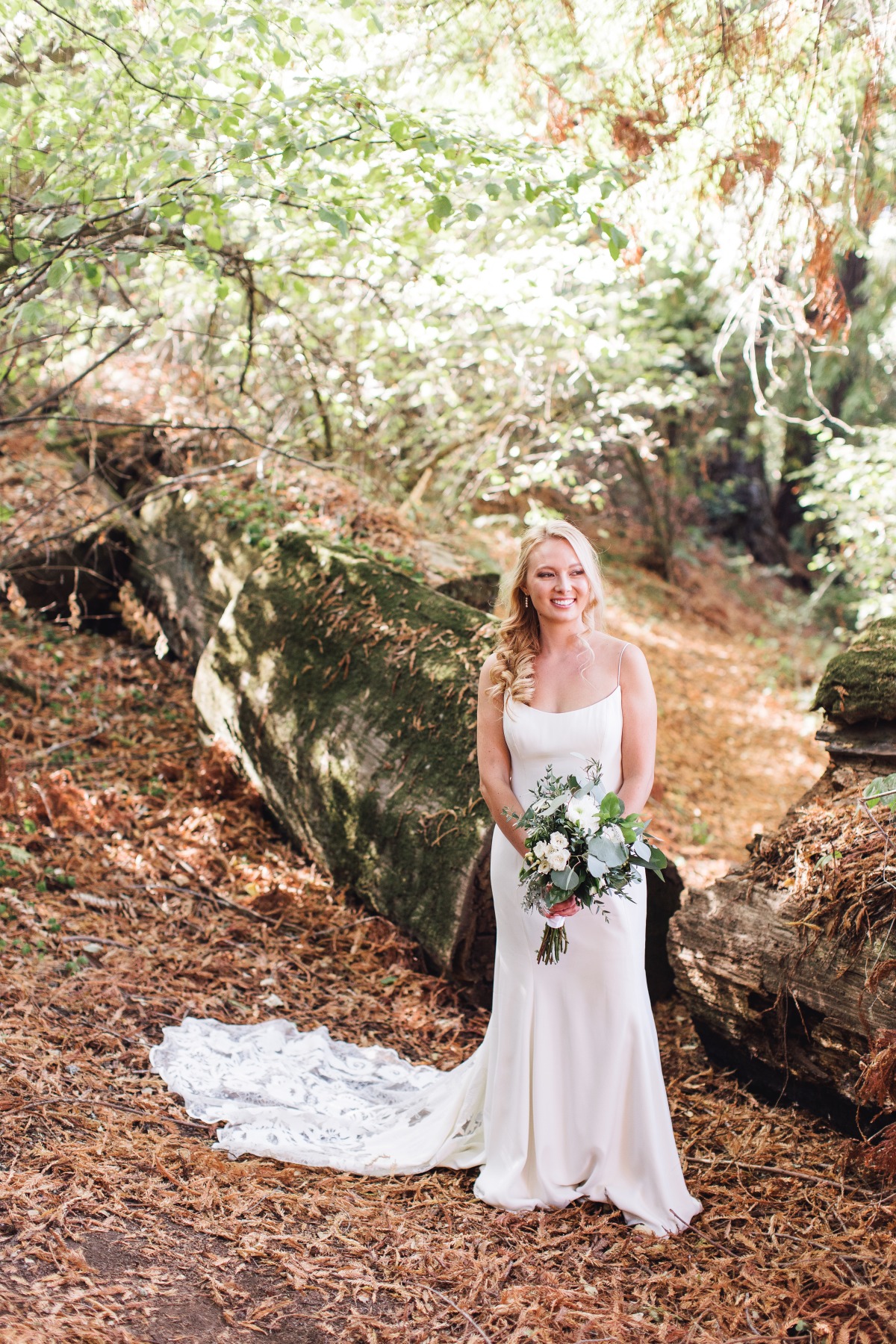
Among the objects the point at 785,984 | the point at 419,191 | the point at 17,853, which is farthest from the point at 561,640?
the point at 419,191

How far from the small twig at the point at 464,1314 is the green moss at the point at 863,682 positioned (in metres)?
2.89

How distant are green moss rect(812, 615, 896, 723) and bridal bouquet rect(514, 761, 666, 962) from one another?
152 cm

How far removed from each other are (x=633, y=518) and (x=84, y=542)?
1038 centimetres

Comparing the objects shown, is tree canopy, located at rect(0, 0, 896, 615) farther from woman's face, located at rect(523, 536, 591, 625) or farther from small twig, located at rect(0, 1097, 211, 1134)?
small twig, located at rect(0, 1097, 211, 1134)

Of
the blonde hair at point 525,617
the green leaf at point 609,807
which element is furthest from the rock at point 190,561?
the green leaf at point 609,807

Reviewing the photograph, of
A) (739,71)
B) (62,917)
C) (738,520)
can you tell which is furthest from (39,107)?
(738,520)

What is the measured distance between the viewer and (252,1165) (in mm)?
3617

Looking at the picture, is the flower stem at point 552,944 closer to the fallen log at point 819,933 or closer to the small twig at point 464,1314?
the fallen log at point 819,933

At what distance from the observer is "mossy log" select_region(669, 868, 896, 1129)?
3719 mm

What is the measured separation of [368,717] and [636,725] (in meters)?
2.27

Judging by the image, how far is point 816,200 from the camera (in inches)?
269

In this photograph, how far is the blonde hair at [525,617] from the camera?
12.8 feet

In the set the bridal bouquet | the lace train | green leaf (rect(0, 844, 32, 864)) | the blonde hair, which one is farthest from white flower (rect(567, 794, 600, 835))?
green leaf (rect(0, 844, 32, 864))

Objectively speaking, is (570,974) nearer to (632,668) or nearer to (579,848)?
(579,848)
